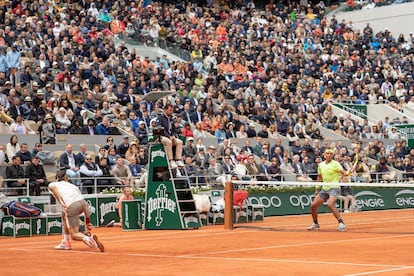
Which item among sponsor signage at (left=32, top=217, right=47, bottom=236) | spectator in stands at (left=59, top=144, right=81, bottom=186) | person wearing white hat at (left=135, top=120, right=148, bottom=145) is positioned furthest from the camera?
person wearing white hat at (left=135, top=120, right=148, bottom=145)

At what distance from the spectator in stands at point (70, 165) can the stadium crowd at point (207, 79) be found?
0.05m

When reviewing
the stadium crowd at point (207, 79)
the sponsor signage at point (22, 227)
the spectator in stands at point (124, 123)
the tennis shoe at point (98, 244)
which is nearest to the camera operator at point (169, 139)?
the sponsor signage at point (22, 227)

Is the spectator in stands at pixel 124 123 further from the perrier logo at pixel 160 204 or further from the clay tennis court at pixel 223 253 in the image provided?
the clay tennis court at pixel 223 253

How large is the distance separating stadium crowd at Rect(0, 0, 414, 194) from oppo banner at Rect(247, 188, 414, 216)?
1068mm

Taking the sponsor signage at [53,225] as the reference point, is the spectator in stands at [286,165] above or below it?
above

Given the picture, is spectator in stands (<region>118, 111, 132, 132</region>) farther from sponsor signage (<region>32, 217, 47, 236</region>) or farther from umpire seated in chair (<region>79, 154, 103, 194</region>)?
sponsor signage (<region>32, 217, 47, 236</region>)

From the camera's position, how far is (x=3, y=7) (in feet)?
115

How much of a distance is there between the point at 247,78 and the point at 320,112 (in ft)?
12.0

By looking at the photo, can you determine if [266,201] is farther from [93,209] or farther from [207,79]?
[207,79]

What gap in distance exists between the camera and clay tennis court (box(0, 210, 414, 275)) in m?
13.3

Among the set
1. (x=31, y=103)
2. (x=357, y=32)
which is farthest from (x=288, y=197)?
(x=357, y=32)

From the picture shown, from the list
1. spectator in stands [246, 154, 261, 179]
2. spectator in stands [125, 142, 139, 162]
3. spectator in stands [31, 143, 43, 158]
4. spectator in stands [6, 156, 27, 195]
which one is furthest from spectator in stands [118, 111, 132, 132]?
spectator in stands [6, 156, 27, 195]

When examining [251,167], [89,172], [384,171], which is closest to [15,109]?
[89,172]

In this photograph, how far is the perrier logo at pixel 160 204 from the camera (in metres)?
22.5
